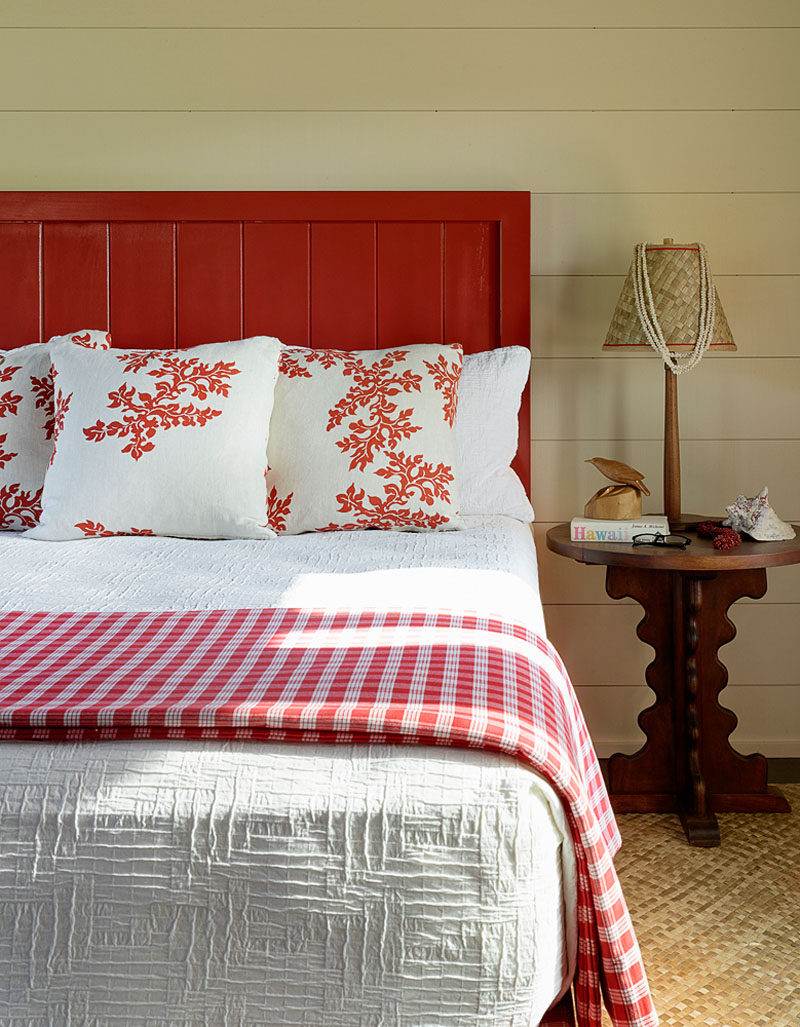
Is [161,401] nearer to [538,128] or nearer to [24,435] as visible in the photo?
[24,435]

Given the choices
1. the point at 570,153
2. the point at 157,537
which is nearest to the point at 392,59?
the point at 570,153

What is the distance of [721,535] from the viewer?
2.07 meters

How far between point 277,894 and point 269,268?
191cm

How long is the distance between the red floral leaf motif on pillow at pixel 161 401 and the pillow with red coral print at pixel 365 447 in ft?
0.54

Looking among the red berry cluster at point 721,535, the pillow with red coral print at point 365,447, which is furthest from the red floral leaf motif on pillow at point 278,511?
the red berry cluster at point 721,535

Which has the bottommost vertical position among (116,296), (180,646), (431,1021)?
(431,1021)

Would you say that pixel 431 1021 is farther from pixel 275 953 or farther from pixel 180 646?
pixel 180 646

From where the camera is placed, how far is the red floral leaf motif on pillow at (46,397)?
2164mm

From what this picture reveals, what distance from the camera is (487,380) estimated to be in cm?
229

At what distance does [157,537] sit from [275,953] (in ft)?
4.07

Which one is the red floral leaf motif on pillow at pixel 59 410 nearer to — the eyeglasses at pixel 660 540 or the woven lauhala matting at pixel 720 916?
the eyeglasses at pixel 660 540

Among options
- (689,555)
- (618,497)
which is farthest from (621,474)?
(689,555)

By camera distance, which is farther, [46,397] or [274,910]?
[46,397]

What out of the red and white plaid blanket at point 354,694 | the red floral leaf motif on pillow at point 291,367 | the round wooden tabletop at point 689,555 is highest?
the red floral leaf motif on pillow at point 291,367
